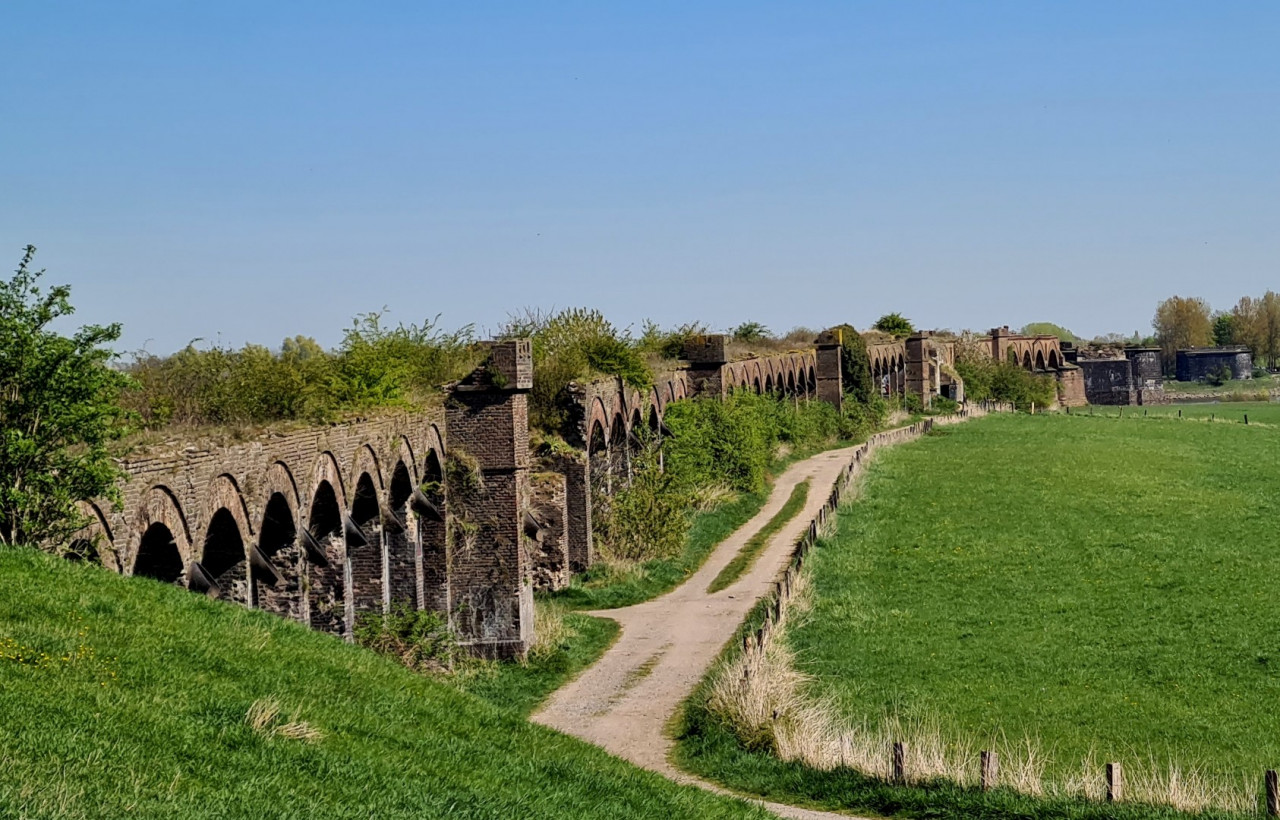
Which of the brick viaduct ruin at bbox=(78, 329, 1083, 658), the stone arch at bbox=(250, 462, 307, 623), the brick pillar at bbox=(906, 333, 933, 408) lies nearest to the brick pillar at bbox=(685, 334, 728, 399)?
the brick viaduct ruin at bbox=(78, 329, 1083, 658)

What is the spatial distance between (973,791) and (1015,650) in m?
9.79

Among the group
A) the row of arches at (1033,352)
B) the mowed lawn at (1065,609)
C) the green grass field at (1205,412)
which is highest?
the row of arches at (1033,352)

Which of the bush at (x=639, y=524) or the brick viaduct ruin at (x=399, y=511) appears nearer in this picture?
the brick viaduct ruin at (x=399, y=511)

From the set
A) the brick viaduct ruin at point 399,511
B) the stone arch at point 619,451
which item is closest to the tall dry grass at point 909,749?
the brick viaduct ruin at point 399,511

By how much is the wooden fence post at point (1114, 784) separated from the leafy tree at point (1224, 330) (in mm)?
154388

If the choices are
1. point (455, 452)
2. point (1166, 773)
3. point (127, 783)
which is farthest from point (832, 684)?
point (127, 783)

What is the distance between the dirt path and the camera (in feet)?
59.6

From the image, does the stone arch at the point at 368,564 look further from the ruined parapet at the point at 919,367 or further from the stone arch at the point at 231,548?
the ruined parapet at the point at 919,367

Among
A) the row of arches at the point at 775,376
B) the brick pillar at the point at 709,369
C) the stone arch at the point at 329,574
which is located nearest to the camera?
the stone arch at the point at 329,574

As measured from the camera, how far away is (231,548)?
→ 15633 millimetres

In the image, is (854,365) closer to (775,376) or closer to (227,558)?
(775,376)

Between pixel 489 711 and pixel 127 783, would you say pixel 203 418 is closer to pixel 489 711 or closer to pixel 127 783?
pixel 489 711

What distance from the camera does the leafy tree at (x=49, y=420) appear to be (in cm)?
1210

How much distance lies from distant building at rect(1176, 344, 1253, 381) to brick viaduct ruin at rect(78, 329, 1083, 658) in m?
104
